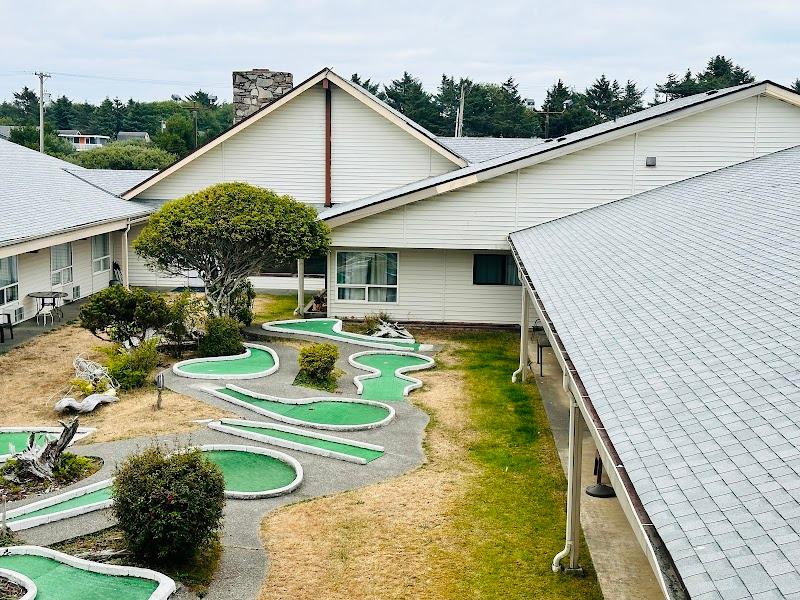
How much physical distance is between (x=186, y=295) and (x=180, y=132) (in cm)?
5713

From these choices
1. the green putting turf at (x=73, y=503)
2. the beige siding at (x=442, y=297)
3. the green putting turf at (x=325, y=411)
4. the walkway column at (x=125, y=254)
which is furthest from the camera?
the walkway column at (x=125, y=254)

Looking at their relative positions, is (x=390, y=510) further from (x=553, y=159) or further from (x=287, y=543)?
(x=553, y=159)

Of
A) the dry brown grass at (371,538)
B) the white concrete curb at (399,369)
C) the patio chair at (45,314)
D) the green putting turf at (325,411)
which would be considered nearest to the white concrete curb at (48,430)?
the green putting turf at (325,411)

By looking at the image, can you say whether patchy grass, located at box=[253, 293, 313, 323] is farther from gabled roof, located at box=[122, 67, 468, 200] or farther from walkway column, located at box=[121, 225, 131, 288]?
gabled roof, located at box=[122, 67, 468, 200]

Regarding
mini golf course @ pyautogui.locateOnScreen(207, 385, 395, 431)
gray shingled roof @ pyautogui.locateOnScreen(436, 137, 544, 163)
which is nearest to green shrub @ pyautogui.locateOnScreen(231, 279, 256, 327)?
mini golf course @ pyautogui.locateOnScreen(207, 385, 395, 431)

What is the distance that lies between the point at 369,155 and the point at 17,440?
17741 millimetres

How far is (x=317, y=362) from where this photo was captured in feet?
57.6

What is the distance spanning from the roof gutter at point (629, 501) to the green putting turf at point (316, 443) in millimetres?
4201

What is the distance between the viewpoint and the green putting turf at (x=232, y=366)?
1820cm

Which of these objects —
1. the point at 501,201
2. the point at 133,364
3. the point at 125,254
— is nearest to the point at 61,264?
the point at 125,254

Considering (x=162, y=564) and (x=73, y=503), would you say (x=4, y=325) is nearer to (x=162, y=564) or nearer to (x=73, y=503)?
(x=73, y=503)

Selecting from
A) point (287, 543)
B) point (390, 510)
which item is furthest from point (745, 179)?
point (287, 543)

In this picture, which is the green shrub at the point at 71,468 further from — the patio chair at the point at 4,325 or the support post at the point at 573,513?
the patio chair at the point at 4,325

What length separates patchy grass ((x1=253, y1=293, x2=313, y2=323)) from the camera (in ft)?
83.7
